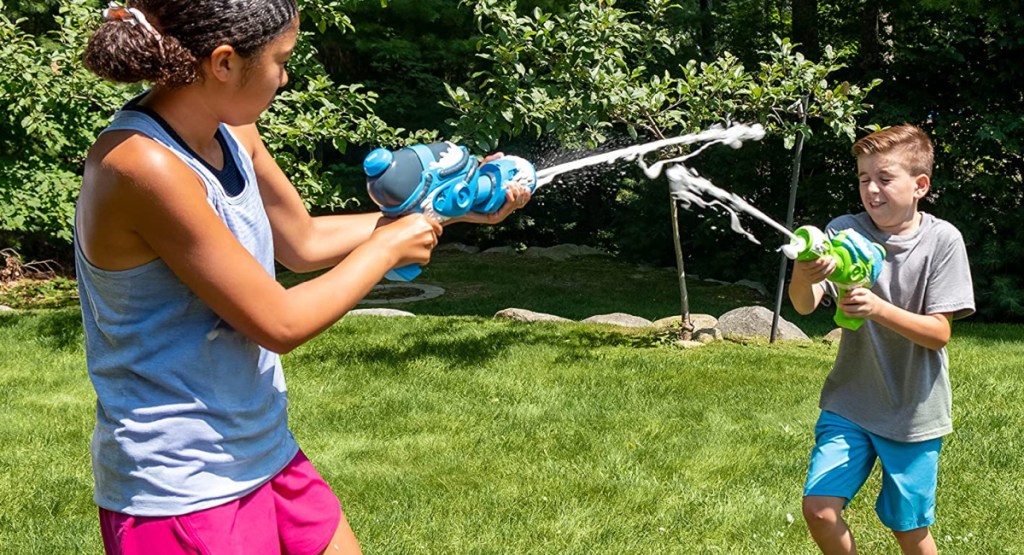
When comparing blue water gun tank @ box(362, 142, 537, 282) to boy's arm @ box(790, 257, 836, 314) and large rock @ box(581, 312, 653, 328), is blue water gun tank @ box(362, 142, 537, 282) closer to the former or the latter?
boy's arm @ box(790, 257, 836, 314)

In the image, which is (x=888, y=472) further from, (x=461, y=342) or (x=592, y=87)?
(x=461, y=342)

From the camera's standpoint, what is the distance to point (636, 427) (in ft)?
17.0

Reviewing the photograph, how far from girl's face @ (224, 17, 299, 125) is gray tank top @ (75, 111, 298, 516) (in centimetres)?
12

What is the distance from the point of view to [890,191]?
3.02m

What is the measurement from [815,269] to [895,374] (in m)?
0.56

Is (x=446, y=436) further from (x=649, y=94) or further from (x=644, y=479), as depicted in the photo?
(x=649, y=94)

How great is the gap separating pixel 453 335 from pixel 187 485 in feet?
18.5

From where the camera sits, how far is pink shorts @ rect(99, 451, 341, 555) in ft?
5.77

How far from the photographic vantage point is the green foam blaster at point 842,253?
2.62 meters

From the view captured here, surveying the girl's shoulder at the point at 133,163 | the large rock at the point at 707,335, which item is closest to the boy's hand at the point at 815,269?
the girl's shoulder at the point at 133,163

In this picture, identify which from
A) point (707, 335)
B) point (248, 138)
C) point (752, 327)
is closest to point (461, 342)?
point (707, 335)

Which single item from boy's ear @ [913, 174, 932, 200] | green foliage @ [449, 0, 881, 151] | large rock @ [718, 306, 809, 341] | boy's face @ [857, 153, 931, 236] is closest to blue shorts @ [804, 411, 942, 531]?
boy's face @ [857, 153, 931, 236]

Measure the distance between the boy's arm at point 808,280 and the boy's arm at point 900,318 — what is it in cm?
11

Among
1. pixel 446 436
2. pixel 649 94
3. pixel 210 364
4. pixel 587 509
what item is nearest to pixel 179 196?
pixel 210 364
